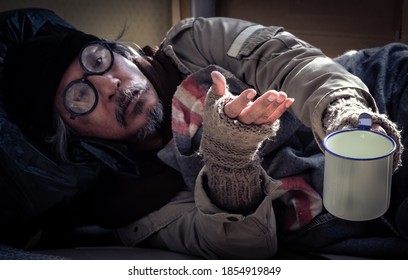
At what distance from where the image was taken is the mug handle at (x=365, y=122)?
53 centimetres

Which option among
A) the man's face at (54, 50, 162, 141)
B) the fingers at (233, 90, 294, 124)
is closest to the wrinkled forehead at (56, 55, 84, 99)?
the man's face at (54, 50, 162, 141)

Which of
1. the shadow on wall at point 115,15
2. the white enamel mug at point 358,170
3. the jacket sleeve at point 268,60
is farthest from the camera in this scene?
the shadow on wall at point 115,15

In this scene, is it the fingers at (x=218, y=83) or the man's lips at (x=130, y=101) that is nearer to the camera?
the fingers at (x=218, y=83)

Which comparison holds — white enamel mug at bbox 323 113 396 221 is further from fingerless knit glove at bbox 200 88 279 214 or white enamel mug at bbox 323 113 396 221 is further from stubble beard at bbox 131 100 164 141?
stubble beard at bbox 131 100 164 141

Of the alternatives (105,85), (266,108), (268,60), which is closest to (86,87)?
(105,85)

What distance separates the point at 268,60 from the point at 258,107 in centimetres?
30

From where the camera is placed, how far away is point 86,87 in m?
0.85

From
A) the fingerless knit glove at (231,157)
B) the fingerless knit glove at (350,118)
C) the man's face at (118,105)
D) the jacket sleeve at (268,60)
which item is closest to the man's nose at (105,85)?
the man's face at (118,105)

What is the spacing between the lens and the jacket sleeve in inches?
26.6

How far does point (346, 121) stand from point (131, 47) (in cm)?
49

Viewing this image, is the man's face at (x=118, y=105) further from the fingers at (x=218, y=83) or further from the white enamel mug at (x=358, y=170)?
the white enamel mug at (x=358, y=170)

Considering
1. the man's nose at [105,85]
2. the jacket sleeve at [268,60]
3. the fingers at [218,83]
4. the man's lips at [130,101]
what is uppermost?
the fingers at [218,83]

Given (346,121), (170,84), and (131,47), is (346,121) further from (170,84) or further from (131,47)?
(131,47)

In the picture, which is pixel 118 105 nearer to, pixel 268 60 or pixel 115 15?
pixel 268 60
